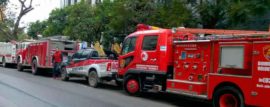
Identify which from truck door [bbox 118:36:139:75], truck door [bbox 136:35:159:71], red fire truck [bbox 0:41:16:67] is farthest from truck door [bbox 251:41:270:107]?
red fire truck [bbox 0:41:16:67]

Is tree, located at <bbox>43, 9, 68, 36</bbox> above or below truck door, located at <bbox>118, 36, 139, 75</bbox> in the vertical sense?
above

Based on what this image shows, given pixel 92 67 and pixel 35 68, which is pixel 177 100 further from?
pixel 35 68

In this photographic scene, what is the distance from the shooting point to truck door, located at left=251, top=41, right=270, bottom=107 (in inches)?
436

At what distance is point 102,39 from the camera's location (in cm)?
3014

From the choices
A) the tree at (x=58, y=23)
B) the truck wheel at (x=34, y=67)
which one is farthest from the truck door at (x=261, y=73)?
the tree at (x=58, y=23)

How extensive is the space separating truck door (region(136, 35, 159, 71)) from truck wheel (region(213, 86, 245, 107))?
349cm

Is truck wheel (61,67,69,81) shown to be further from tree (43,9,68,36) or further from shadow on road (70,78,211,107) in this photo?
tree (43,9,68,36)

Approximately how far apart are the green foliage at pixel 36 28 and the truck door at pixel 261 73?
141ft

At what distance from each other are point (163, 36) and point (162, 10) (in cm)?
456

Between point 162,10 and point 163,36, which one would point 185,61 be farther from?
point 162,10

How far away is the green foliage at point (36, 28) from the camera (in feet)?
173

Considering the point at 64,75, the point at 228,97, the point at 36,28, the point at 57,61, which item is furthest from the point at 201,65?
the point at 36,28

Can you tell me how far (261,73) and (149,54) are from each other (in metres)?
5.43

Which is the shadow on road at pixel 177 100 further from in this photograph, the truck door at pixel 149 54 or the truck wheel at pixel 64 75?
the truck wheel at pixel 64 75
